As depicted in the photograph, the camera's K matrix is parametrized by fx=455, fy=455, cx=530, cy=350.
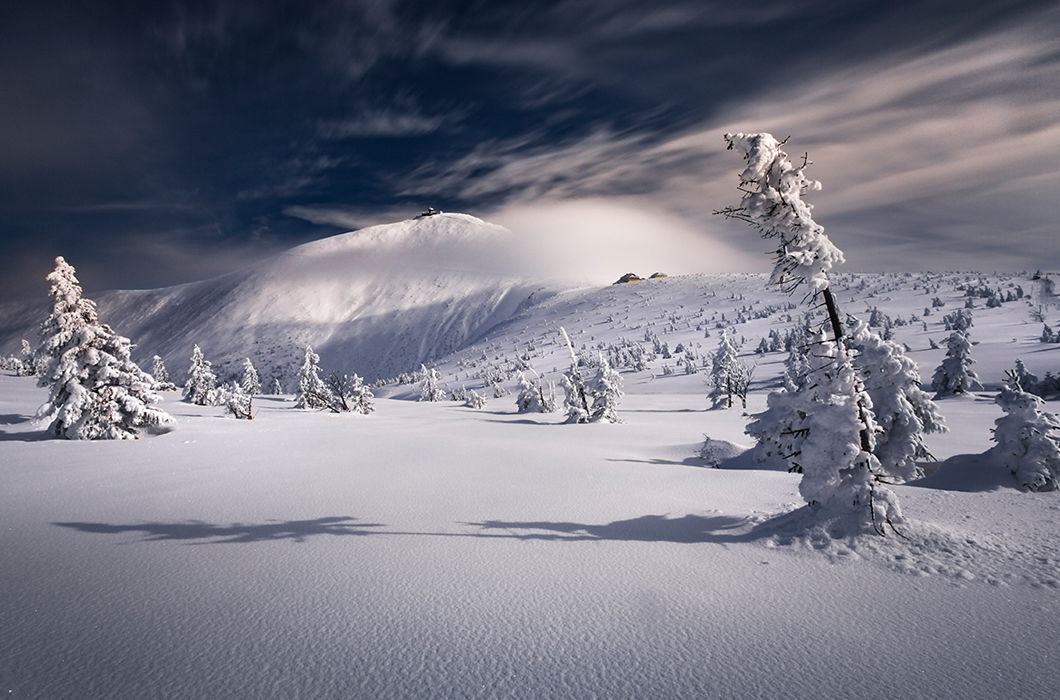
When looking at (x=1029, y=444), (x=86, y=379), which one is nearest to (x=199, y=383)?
(x=86, y=379)

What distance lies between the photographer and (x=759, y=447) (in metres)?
18.4

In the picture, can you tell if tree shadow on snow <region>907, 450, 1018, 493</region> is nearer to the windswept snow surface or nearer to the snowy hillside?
the windswept snow surface

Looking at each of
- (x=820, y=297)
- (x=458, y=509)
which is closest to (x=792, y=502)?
(x=820, y=297)

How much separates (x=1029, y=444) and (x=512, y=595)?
13.2 meters

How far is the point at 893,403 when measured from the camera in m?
12.2

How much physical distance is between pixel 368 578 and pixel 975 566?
7.69m

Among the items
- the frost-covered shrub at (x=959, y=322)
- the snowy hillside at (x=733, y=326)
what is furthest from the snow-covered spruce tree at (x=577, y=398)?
the frost-covered shrub at (x=959, y=322)

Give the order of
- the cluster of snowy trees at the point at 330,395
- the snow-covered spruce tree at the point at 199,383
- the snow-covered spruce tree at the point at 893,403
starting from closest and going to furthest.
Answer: the snow-covered spruce tree at the point at 893,403
the cluster of snowy trees at the point at 330,395
the snow-covered spruce tree at the point at 199,383

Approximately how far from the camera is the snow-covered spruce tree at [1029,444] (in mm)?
10516

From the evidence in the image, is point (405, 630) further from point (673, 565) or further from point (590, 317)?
point (590, 317)

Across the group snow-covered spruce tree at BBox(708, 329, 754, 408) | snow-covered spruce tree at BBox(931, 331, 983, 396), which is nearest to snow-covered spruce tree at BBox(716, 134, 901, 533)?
snow-covered spruce tree at BBox(708, 329, 754, 408)

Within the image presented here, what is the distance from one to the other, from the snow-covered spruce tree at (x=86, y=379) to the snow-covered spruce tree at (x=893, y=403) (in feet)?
83.0

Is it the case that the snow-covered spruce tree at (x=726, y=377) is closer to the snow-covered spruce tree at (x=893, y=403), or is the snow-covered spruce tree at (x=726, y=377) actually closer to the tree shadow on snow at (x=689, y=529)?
the snow-covered spruce tree at (x=893, y=403)

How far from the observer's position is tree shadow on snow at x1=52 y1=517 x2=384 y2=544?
758 centimetres
